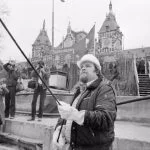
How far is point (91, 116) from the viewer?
1996 millimetres

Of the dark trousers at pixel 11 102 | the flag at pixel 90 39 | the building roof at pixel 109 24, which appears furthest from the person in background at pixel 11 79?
the building roof at pixel 109 24

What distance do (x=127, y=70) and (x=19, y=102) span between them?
9109 millimetres

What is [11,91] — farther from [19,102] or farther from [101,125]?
[101,125]

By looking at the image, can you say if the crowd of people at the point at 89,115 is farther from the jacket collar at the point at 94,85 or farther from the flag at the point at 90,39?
the flag at the point at 90,39

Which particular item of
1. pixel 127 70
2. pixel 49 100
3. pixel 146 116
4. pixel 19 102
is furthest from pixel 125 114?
pixel 127 70

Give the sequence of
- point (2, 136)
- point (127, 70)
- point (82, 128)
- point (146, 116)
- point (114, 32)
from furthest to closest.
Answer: point (114, 32), point (127, 70), point (146, 116), point (2, 136), point (82, 128)

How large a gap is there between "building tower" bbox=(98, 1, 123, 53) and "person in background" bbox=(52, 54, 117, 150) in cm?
7906

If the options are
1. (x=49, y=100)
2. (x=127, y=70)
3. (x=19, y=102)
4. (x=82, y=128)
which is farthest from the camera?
(x=127, y=70)

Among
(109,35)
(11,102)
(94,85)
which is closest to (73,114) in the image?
(94,85)

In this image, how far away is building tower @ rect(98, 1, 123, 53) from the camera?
8275cm

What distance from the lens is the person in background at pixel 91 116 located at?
202 centimetres

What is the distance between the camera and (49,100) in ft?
26.6

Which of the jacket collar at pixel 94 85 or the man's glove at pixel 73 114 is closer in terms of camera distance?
the man's glove at pixel 73 114

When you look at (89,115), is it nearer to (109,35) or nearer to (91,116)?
(91,116)
